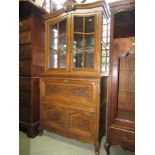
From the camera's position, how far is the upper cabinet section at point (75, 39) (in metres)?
1.77

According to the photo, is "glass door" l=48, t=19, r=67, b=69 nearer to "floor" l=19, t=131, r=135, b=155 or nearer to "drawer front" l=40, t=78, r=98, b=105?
"drawer front" l=40, t=78, r=98, b=105

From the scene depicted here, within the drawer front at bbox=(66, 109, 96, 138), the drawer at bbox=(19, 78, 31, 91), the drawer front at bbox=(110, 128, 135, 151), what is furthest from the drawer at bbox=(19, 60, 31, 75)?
the drawer front at bbox=(110, 128, 135, 151)

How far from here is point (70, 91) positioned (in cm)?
192

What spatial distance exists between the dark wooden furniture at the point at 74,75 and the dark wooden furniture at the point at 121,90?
16cm

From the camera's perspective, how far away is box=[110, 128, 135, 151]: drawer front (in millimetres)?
1514

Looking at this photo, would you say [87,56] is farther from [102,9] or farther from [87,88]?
[102,9]

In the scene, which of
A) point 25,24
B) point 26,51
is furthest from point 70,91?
point 25,24

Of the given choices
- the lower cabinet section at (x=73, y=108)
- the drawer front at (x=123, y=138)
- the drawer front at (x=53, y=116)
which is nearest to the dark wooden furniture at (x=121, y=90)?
the drawer front at (x=123, y=138)

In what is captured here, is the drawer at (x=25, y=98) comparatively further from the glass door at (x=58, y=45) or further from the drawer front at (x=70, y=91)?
the glass door at (x=58, y=45)

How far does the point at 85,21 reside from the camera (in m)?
1.89

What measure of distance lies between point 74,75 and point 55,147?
1017mm

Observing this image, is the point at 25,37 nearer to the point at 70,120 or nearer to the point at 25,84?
the point at 25,84
